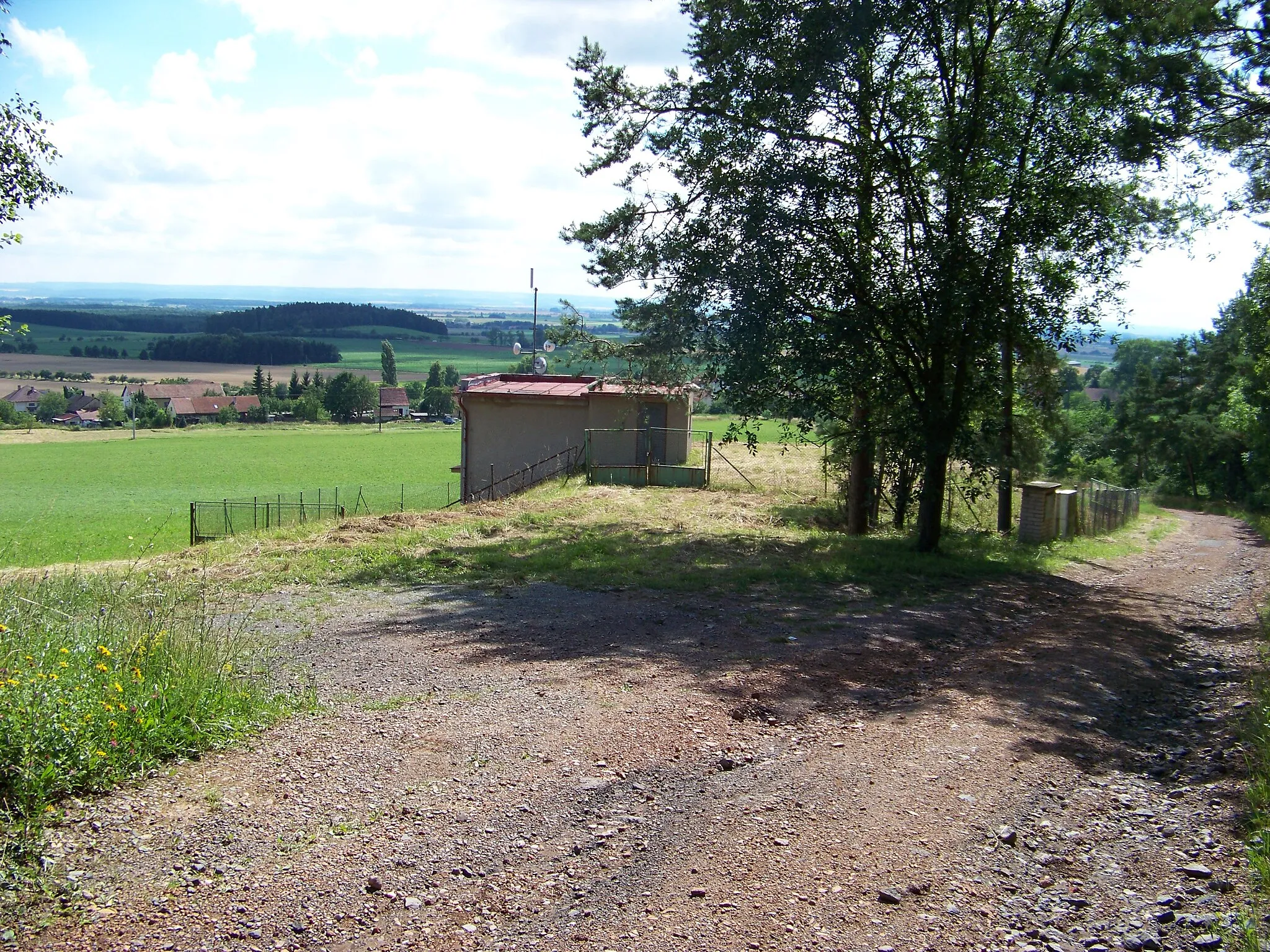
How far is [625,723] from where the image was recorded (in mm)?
5777

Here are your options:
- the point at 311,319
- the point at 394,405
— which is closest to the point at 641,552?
the point at 394,405

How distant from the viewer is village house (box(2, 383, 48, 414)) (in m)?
91.9

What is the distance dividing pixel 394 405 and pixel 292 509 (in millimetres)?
70923

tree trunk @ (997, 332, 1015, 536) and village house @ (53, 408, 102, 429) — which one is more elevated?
tree trunk @ (997, 332, 1015, 536)

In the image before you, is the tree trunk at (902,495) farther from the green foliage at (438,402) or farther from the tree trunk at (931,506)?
the green foliage at (438,402)

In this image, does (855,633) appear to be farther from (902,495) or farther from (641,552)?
(902,495)

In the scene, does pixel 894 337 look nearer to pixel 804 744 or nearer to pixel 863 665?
pixel 863 665

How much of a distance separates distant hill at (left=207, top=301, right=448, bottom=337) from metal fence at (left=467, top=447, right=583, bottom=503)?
141m

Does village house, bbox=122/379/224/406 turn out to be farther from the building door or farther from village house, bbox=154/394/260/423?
the building door

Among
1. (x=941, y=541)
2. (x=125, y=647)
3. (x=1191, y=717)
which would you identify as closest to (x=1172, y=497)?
(x=941, y=541)

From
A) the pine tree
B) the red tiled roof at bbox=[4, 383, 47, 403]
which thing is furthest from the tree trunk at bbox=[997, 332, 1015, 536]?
the red tiled roof at bbox=[4, 383, 47, 403]

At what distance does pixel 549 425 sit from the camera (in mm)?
25578

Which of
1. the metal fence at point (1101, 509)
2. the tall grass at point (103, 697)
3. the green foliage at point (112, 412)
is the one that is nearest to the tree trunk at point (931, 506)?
the metal fence at point (1101, 509)

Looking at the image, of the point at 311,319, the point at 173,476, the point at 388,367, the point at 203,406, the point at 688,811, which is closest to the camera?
the point at 688,811
